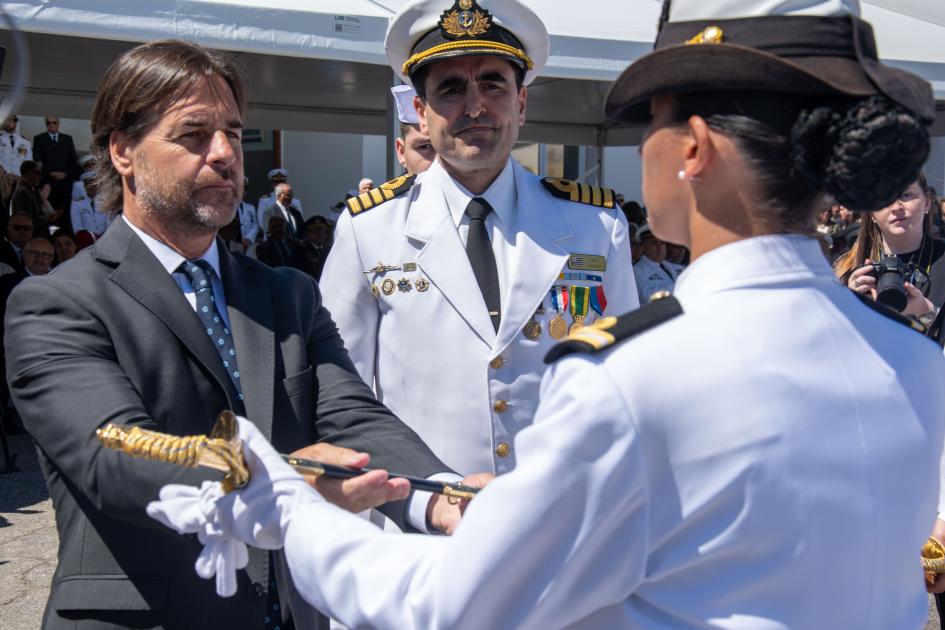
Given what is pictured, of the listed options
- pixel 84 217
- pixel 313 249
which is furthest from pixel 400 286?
pixel 84 217

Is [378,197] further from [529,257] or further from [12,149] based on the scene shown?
[12,149]

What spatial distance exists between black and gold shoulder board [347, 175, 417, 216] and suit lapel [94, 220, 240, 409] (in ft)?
3.24

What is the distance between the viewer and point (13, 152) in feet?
43.6

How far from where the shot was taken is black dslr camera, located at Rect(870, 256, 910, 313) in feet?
12.6

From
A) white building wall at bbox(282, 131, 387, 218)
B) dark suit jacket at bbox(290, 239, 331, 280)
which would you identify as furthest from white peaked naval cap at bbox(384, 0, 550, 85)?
white building wall at bbox(282, 131, 387, 218)

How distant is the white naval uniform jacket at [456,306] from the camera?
8.48ft

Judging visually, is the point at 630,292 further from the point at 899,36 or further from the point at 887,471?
the point at 899,36

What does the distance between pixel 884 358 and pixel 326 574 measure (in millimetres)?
756

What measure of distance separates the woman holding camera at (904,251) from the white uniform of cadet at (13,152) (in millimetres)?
11442

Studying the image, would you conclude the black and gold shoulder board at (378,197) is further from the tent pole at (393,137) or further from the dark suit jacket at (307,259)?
the dark suit jacket at (307,259)

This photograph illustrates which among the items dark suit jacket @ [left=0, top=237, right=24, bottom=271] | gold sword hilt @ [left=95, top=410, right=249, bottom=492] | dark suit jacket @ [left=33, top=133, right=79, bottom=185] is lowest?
dark suit jacket @ [left=0, top=237, right=24, bottom=271]

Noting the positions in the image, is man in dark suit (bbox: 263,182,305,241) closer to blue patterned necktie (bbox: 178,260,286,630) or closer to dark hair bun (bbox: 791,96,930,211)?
blue patterned necktie (bbox: 178,260,286,630)

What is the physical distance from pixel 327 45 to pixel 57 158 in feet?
28.4

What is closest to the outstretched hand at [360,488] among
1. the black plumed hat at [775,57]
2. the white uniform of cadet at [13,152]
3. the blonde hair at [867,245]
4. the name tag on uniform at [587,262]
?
the black plumed hat at [775,57]
